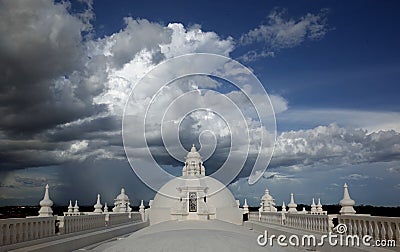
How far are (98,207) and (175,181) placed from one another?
906 inches

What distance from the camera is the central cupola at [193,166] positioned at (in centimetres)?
6219

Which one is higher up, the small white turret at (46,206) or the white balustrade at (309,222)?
the small white turret at (46,206)

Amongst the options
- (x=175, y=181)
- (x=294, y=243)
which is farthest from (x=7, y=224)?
(x=175, y=181)

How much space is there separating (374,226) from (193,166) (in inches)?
1877

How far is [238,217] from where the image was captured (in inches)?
2379

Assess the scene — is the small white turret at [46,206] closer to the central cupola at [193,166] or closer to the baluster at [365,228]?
the baluster at [365,228]

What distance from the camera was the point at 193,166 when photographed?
62719mm

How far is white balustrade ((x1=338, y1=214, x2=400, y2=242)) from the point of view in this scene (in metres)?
14.0

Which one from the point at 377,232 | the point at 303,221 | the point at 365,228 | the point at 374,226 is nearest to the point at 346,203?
the point at 365,228

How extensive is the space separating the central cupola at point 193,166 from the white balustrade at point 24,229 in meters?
44.6

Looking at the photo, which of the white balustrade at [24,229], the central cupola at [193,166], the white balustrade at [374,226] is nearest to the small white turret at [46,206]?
the white balustrade at [24,229]

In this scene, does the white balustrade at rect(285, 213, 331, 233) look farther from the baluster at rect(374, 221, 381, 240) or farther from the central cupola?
the central cupola

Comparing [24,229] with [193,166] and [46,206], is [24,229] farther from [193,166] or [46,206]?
[193,166]

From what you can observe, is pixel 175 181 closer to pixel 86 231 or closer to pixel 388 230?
pixel 86 231
